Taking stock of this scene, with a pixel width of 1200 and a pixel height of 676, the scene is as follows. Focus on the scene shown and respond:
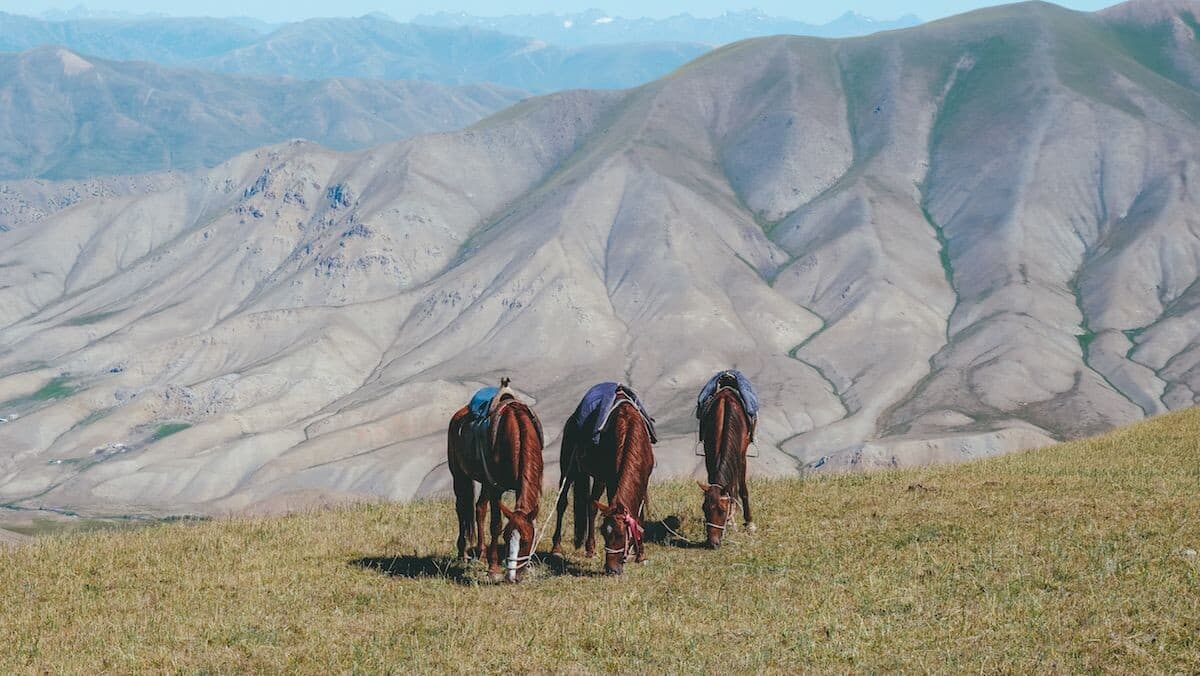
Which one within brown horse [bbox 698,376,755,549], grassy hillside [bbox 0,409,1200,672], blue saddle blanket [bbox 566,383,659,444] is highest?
blue saddle blanket [bbox 566,383,659,444]

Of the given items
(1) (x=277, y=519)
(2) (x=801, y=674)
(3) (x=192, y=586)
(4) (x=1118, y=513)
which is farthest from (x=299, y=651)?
(4) (x=1118, y=513)

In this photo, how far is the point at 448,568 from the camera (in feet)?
65.9

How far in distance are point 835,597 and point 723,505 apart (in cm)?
531

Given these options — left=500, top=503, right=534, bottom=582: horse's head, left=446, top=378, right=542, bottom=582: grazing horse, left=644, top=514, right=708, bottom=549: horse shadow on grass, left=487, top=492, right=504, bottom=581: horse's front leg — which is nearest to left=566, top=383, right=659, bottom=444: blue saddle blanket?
left=446, top=378, right=542, bottom=582: grazing horse

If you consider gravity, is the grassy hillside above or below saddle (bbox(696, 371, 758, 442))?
below

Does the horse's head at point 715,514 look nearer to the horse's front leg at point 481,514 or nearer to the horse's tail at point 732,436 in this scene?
the horse's tail at point 732,436

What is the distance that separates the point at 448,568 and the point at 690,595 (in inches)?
190

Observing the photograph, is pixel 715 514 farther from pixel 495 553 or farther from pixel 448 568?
pixel 448 568

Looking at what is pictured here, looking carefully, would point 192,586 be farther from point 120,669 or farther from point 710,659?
point 710,659

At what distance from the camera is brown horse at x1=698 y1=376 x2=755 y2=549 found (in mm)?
21469

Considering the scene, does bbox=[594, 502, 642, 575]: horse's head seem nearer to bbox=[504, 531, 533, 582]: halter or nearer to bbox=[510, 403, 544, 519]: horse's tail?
bbox=[510, 403, 544, 519]: horse's tail

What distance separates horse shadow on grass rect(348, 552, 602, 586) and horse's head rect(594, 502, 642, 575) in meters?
0.45

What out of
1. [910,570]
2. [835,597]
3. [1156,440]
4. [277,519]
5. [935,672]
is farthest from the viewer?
[1156,440]

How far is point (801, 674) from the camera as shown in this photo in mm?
13289
